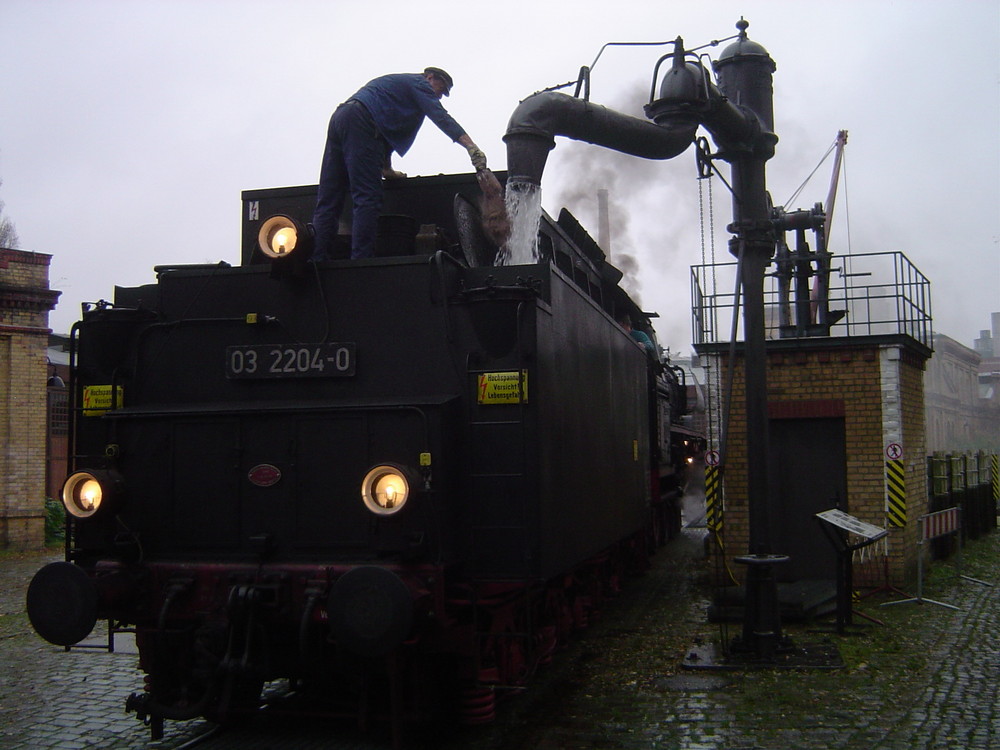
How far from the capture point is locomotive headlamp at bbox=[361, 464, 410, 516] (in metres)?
5.33

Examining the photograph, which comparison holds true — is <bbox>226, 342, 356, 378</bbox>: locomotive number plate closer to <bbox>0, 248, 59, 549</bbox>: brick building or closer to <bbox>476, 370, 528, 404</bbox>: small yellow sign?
<bbox>476, 370, 528, 404</bbox>: small yellow sign

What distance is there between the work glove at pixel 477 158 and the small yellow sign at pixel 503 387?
6.81 feet

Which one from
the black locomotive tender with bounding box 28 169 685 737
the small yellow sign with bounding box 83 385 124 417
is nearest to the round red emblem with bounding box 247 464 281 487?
the black locomotive tender with bounding box 28 169 685 737

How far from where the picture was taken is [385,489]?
211 inches

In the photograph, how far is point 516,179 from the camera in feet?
25.6

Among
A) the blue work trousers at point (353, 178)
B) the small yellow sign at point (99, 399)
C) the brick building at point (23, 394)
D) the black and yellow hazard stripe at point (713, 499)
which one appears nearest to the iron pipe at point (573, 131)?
the blue work trousers at point (353, 178)

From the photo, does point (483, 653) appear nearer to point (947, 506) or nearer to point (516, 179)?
point (516, 179)

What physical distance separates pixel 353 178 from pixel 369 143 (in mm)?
310

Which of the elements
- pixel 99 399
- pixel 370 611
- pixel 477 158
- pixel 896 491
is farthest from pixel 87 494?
pixel 896 491

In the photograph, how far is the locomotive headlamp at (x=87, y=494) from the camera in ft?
19.0

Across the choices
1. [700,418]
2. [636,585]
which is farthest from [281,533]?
[700,418]

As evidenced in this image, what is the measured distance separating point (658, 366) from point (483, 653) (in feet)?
29.1

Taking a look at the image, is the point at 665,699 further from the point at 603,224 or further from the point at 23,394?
the point at 603,224

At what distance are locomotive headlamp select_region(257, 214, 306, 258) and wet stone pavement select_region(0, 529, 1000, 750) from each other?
3.04 m
